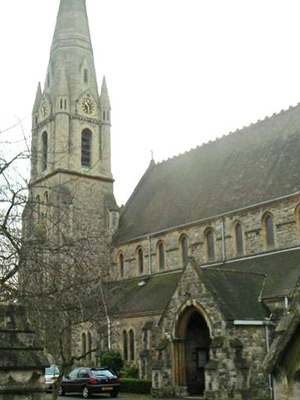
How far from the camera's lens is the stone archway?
26.1 m

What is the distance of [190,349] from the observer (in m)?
27.2

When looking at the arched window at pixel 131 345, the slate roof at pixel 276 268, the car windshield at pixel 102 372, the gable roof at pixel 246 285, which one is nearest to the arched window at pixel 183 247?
the gable roof at pixel 246 285

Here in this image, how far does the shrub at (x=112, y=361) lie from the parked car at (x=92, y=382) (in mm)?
4555

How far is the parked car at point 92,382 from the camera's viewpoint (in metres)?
26.8

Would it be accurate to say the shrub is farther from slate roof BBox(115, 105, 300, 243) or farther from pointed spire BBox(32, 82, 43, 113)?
pointed spire BBox(32, 82, 43, 113)

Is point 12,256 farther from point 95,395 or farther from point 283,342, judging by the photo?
point 95,395

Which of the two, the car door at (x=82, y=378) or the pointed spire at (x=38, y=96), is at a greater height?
the pointed spire at (x=38, y=96)

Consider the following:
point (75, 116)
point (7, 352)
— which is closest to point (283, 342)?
point (7, 352)

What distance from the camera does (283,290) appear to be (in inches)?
963

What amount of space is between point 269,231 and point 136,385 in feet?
33.6

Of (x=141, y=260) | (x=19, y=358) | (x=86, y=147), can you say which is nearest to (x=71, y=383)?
(x=141, y=260)

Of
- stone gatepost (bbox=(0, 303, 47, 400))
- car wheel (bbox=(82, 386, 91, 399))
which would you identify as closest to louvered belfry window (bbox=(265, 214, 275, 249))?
car wheel (bbox=(82, 386, 91, 399))

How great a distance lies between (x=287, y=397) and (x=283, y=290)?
59.8ft

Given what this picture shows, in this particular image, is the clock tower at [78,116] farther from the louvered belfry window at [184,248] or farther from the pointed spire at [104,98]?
the louvered belfry window at [184,248]
